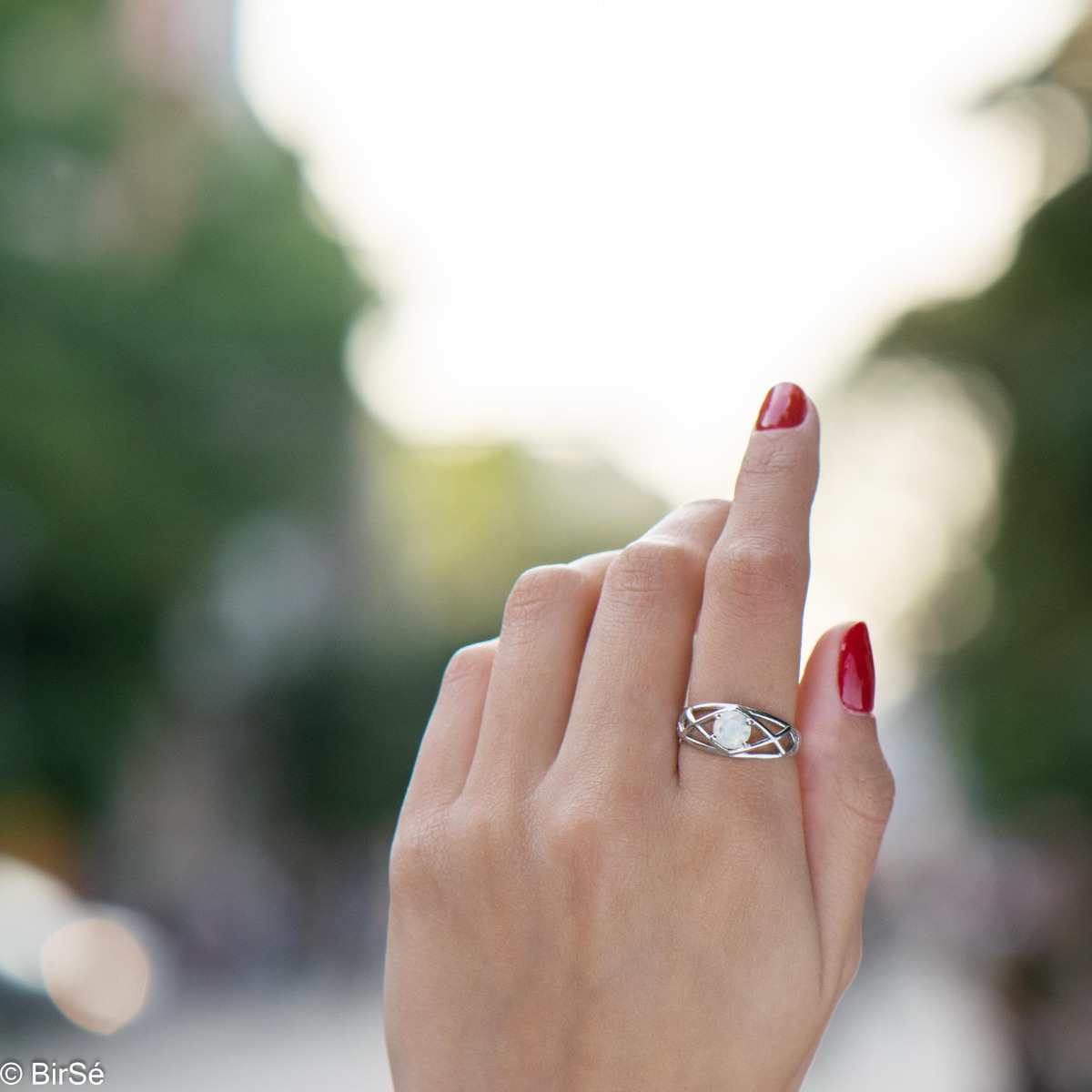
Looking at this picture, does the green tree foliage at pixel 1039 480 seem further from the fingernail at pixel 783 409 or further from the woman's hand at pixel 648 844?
the woman's hand at pixel 648 844

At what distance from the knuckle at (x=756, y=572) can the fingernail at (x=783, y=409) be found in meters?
0.15

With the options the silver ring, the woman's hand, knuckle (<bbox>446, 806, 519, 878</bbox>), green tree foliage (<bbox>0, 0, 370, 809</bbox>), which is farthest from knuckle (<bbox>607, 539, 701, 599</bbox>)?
green tree foliage (<bbox>0, 0, 370, 809</bbox>)

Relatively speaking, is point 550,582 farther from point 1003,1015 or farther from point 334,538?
point 334,538

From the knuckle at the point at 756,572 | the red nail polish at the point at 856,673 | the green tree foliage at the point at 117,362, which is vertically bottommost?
the red nail polish at the point at 856,673

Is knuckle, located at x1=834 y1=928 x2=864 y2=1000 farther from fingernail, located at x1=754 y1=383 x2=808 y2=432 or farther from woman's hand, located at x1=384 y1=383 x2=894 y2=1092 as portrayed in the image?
fingernail, located at x1=754 y1=383 x2=808 y2=432

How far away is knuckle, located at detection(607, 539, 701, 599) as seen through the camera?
1.34m

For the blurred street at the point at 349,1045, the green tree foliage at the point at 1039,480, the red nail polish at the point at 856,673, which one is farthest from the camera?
the blurred street at the point at 349,1045

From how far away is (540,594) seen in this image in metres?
1.40

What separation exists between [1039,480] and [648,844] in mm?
7069

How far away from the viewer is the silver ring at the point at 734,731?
1286 mm

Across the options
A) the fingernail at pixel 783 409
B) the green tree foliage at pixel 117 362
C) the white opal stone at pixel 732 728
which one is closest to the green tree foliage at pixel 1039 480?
the fingernail at pixel 783 409

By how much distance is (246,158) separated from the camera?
1902 centimetres

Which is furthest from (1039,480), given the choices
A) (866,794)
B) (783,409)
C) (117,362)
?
(117,362)

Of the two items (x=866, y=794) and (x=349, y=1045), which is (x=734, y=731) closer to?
(x=866, y=794)
